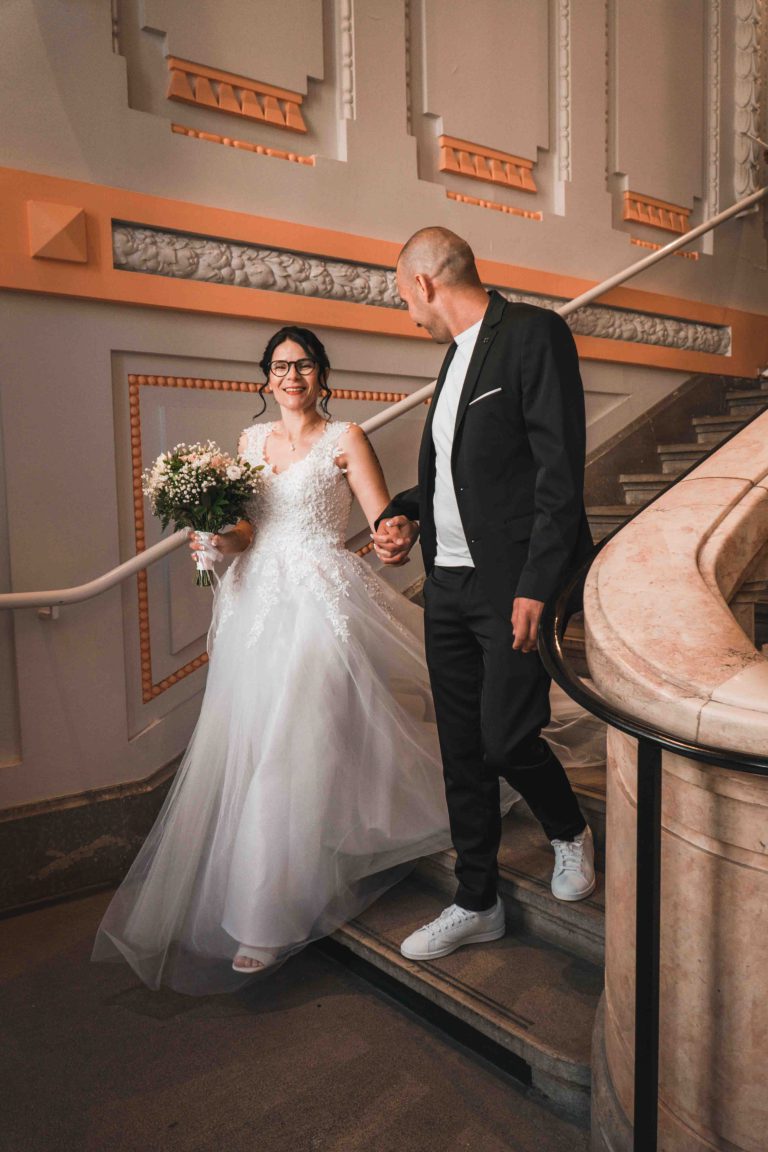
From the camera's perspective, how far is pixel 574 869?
7.30 feet

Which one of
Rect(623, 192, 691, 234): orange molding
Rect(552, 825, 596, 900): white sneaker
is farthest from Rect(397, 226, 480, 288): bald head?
Rect(623, 192, 691, 234): orange molding

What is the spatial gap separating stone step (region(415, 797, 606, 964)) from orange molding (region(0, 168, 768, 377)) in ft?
6.54

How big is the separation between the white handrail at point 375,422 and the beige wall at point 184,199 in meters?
0.13

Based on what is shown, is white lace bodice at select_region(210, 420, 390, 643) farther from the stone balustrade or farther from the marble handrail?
the stone balustrade

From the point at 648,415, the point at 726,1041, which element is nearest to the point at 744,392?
the point at 648,415

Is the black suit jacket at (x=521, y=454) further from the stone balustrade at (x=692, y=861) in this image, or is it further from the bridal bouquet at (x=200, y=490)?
the bridal bouquet at (x=200, y=490)

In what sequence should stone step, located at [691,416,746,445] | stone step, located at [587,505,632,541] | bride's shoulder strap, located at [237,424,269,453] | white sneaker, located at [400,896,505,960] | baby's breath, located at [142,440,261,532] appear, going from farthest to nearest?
1. stone step, located at [691,416,746,445]
2. stone step, located at [587,505,632,541]
3. bride's shoulder strap, located at [237,424,269,453]
4. baby's breath, located at [142,440,261,532]
5. white sneaker, located at [400,896,505,960]

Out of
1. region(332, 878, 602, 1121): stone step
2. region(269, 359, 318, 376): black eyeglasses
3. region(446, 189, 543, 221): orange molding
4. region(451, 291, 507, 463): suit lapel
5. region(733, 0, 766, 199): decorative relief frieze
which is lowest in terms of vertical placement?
region(332, 878, 602, 1121): stone step

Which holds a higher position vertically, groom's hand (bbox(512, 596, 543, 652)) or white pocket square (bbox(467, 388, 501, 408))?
white pocket square (bbox(467, 388, 501, 408))

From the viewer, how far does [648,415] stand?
15.7 feet

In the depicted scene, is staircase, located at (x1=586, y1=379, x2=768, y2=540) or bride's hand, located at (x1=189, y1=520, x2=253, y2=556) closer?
bride's hand, located at (x1=189, y1=520, x2=253, y2=556)

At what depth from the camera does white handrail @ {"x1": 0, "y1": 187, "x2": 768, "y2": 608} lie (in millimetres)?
2734

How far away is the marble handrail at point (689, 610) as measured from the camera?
1.18 meters

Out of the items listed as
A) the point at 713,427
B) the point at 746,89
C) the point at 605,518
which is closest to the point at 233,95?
the point at 605,518
